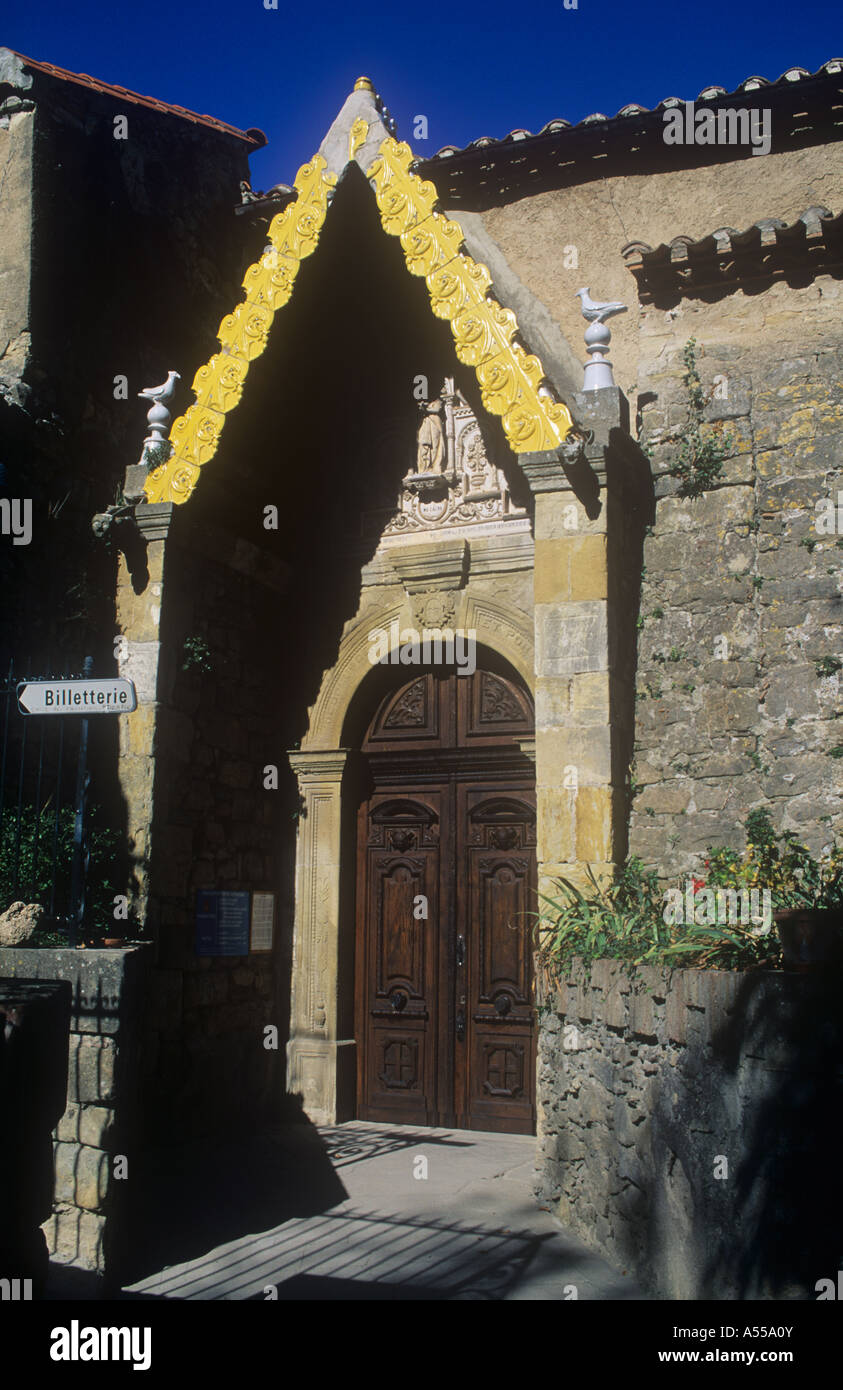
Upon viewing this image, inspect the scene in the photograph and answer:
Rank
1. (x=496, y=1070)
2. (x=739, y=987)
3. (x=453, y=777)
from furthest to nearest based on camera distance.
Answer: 1. (x=453, y=777)
2. (x=496, y=1070)
3. (x=739, y=987)

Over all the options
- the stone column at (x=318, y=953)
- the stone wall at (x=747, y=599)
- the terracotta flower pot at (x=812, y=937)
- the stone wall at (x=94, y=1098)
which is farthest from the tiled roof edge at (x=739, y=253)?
the stone wall at (x=94, y=1098)

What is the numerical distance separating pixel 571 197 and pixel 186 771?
16.4 feet

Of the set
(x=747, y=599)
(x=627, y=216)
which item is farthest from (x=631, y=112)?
(x=747, y=599)

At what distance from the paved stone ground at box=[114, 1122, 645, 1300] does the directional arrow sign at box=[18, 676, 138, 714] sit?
2462mm

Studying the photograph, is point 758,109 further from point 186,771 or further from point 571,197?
point 186,771

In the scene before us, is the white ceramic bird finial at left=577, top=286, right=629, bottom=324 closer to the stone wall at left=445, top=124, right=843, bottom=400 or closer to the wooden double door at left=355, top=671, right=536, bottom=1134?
the stone wall at left=445, top=124, right=843, bottom=400

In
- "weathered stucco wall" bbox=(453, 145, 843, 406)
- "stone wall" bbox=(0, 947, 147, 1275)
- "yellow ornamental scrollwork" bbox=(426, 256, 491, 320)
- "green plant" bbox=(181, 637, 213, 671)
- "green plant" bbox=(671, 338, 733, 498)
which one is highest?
"weathered stucco wall" bbox=(453, 145, 843, 406)

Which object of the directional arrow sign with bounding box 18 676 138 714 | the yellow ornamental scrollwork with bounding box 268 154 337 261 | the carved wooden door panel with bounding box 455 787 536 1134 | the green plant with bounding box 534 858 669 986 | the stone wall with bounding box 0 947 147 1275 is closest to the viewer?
the stone wall with bounding box 0 947 147 1275

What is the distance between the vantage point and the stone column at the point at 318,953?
25.5 feet

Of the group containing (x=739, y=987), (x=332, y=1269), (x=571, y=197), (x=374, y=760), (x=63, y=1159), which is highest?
(x=571, y=197)

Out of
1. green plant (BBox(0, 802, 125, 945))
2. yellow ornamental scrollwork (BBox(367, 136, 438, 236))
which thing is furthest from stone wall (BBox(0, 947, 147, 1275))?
yellow ornamental scrollwork (BBox(367, 136, 438, 236))

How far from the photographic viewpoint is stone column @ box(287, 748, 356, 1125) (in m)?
7.77

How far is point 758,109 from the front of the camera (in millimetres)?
7910

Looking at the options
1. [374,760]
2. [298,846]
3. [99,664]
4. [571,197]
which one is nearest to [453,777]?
[374,760]
